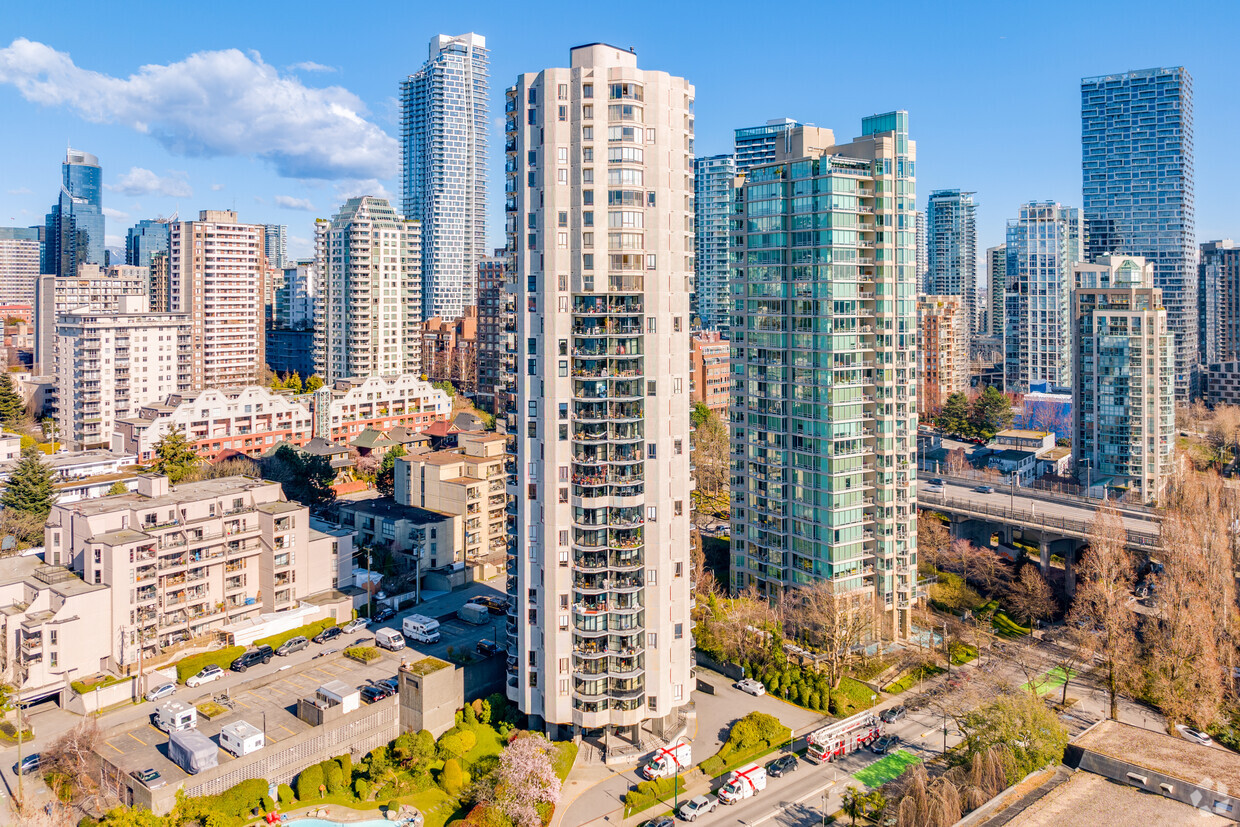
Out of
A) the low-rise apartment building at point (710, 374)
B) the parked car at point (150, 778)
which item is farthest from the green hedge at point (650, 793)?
the low-rise apartment building at point (710, 374)

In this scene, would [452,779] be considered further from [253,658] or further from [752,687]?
[253,658]

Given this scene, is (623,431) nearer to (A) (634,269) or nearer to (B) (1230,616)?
(A) (634,269)

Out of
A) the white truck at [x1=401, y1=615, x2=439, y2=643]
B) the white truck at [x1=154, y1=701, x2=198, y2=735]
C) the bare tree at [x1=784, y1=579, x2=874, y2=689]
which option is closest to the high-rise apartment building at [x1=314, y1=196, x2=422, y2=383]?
the white truck at [x1=401, y1=615, x2=439, y2=643]

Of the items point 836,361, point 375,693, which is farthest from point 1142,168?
point 375,693

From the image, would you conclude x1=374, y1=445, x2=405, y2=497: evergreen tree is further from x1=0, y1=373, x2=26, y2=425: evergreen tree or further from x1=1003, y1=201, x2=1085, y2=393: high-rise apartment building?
x1=1003, y1=201, x2=1085, y2=393: high-rise apartment building

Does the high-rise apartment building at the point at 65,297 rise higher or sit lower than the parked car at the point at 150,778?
higher

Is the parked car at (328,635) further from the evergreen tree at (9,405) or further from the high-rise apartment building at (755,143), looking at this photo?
the high-rise apartment building at (755,143)

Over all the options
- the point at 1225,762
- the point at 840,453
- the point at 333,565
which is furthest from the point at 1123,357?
the point at 333,565

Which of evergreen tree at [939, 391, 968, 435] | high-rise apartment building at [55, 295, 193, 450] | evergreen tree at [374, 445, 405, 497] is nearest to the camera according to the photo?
A: evergreen tree at [374, 445, 405, 497]
